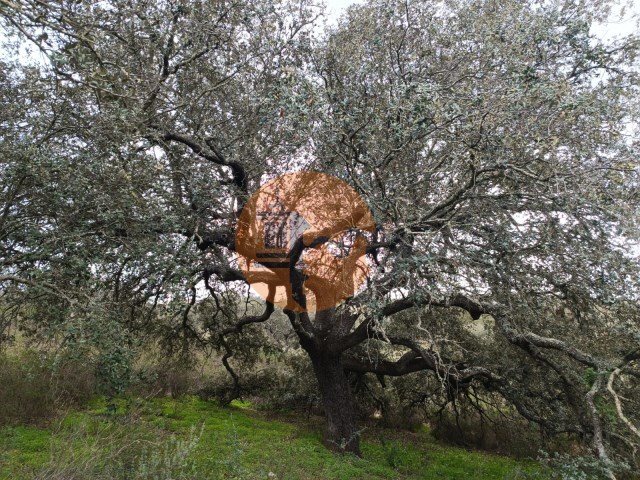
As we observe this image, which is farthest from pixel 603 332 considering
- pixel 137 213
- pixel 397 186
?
pixel 137 213

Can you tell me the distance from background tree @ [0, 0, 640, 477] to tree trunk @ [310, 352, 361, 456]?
2629 millimetres

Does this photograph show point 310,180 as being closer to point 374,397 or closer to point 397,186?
point 397,186

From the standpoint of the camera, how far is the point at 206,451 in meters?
7.23

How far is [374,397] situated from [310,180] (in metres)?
7.60

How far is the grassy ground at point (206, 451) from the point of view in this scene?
14.7 ft

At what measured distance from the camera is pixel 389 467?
8242mm

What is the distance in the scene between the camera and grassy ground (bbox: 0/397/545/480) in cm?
448
